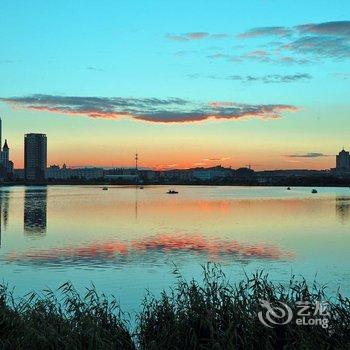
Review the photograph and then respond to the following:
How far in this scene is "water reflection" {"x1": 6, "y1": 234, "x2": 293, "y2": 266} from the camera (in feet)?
88.9

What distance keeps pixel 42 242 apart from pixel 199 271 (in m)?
15.0

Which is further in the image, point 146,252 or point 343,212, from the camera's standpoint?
point 343,212

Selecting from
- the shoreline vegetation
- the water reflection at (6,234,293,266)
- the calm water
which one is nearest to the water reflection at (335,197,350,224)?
the calm water

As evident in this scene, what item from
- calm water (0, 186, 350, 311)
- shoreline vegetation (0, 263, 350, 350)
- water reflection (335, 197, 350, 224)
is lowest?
water reflection (335, 197, 350, 224)

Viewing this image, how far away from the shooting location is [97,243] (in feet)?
112

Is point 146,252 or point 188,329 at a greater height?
point 188,329

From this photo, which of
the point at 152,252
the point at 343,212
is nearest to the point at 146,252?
the point at 152,252

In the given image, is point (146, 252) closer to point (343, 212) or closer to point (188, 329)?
point (188, 329)

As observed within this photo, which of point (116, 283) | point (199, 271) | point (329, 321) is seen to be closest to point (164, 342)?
point (329, 321)

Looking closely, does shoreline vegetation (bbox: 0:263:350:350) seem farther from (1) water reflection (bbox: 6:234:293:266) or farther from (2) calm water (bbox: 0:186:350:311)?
(1) water reflection (bbox: 6:234:293:266)

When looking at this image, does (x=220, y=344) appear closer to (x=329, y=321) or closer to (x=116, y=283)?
(x=329, y=321)

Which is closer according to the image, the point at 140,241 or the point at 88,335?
the point at 88,335

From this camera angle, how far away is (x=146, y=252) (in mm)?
29922

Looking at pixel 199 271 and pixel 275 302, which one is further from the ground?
pixel 275 302
